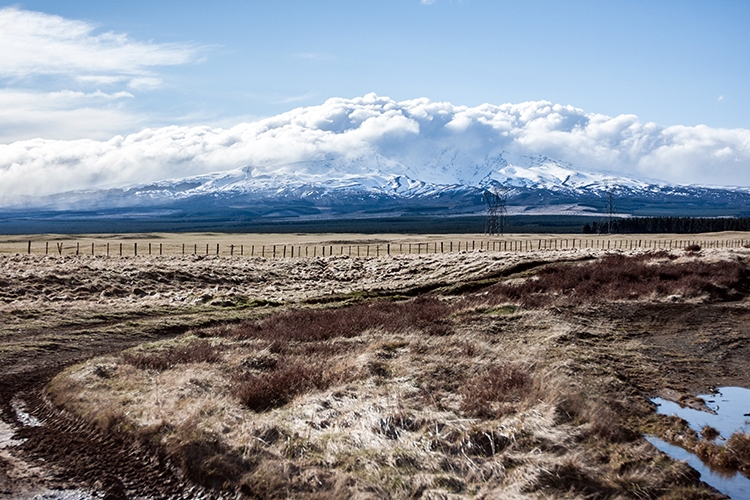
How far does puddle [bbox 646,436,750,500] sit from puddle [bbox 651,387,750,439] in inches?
60.3

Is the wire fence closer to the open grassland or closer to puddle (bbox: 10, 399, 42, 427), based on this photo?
the open grassland

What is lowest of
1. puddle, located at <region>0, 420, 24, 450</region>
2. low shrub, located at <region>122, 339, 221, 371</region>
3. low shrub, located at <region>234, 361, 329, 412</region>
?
puddle, located at <region>0, 420, 24, 450</region>

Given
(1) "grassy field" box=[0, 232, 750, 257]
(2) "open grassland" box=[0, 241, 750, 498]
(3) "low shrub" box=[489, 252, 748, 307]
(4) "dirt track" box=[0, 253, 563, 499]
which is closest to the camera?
(2) "open grassland" box=[0, 241, 750, 498]

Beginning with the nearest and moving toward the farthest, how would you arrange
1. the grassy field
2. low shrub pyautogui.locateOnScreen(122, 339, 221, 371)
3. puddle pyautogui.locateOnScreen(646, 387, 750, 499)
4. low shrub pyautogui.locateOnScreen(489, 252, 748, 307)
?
1. puddle pyautogui.locateOnScreen(646, 387, 750, 499)
2. low shrub pyautogui.locateOnScreen(122, 339, 221, 371)
3. low shrub pyautogui.locateOnScreen(489, 252, 748, 307)
4. the grassy field

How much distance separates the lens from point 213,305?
31.1 m

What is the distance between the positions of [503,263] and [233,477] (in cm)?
3416

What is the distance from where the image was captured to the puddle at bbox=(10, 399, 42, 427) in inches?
526

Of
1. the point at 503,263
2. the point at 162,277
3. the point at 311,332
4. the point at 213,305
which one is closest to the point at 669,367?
the point at 311,332

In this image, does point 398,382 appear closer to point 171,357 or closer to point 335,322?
point 171,357

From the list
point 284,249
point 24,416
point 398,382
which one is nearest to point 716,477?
point 398,382

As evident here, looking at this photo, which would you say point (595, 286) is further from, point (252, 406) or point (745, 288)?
point (252, 406)

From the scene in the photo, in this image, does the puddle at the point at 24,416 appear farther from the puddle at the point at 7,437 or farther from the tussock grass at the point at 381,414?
the tussock grass at the point at 381,414

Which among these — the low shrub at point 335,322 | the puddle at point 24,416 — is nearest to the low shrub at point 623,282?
the low shrub at point 335,322

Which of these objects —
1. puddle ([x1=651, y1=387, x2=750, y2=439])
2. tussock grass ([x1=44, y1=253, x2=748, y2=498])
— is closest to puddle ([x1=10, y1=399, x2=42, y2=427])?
tussock grass ([x1=44, y1=253, x2=748, y2=498])
